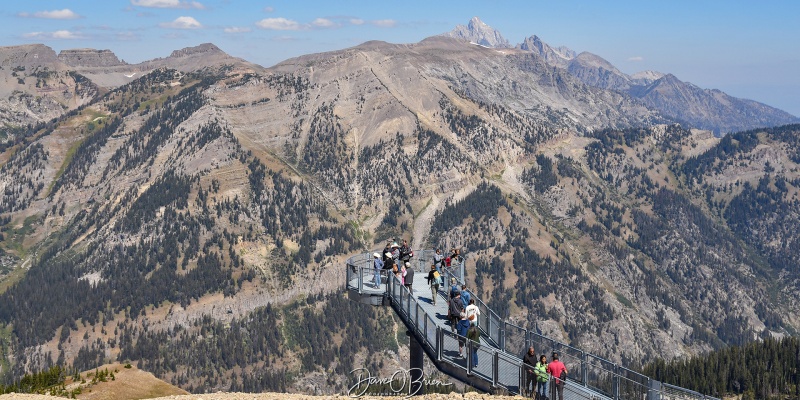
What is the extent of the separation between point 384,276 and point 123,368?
4037 centimetres

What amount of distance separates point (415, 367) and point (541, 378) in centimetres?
1698

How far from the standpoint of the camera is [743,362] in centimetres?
19150

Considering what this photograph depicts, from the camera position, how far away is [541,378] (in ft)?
129

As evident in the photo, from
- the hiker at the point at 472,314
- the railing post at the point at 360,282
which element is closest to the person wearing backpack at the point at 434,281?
the railing post at the point at 360,282

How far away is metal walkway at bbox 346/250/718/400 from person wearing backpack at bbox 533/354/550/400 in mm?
429

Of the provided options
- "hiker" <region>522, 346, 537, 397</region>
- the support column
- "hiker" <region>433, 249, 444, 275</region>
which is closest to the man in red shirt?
"hiker" <region>522, 346, 537, 397</region>

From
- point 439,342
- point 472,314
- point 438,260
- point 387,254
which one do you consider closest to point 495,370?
point 439,342

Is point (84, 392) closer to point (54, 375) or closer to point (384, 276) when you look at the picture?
point (54, 375)

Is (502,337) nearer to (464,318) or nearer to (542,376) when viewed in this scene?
(464,318)

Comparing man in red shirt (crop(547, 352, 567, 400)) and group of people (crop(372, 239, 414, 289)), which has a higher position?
group of people (crop(372, 239, 414, 289))

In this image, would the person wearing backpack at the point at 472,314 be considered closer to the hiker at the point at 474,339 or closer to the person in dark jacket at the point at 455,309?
the person in dark jacket at the point at 455,309

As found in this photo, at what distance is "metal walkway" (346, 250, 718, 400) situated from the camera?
136 feet

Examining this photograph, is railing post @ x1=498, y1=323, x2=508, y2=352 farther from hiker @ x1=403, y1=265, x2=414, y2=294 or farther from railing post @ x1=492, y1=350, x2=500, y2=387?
hiker @ x1=403, y1=265, x2=414, y2=294

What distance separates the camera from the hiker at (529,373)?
4025cm
